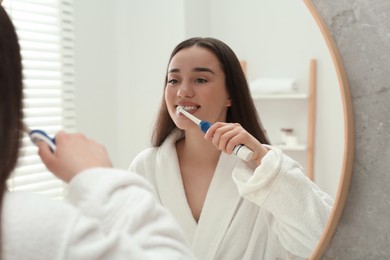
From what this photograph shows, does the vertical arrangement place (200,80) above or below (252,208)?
above

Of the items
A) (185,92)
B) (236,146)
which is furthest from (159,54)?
(236,146)

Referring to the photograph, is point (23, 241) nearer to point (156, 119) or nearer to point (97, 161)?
point (97, 161)

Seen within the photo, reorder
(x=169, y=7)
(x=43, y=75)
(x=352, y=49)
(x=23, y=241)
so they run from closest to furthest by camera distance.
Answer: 1. (x=23, y=241)
2. (x=352, y=49)
3. (x=169, y=7)
4. (x=43, y=75)

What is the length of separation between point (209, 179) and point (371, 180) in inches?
9.0

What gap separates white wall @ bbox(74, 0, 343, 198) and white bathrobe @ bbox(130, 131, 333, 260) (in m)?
0.04

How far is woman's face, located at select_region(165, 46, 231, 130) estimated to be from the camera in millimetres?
638

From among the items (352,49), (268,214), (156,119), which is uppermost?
(352,49)

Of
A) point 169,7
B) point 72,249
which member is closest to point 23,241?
point 72,249

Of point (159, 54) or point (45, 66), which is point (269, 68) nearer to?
point (159, 54)

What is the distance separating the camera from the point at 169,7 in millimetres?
689

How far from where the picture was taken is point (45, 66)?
2.74ft

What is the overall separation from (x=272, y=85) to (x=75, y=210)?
34 centimetres

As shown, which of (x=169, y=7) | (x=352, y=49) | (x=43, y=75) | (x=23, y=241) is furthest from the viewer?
(x=43, y=75)

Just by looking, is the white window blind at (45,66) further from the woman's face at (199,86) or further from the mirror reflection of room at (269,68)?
the woman's face at (199,86)
